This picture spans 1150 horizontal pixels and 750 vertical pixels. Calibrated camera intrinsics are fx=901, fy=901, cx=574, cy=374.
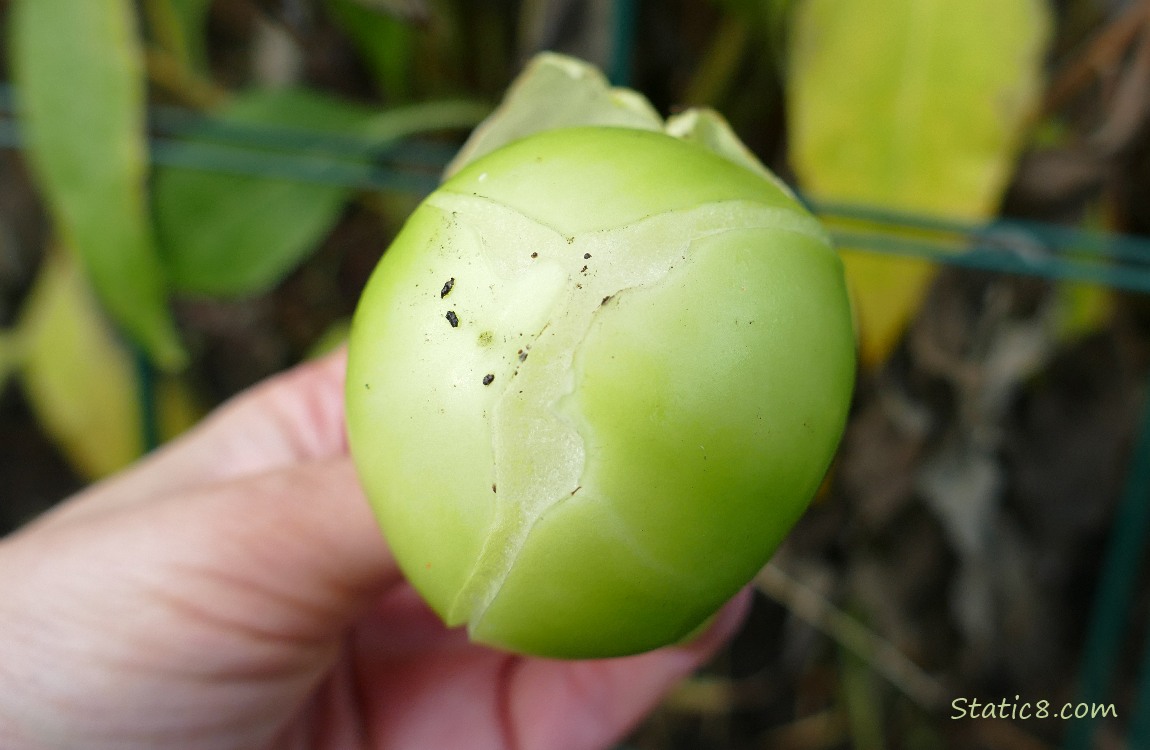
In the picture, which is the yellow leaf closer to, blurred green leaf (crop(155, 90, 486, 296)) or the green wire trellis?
the green wire trellis

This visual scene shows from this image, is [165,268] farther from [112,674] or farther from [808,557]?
[808,557]

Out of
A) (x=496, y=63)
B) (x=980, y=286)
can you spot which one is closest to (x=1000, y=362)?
(x=980, y=286)

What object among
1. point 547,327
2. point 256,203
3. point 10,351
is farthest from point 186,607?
point 10,351

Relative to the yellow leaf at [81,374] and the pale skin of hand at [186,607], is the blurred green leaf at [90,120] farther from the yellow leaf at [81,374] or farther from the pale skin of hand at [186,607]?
the pale skin of hand at [186,607]

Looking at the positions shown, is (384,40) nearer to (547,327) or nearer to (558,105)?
(558,105)

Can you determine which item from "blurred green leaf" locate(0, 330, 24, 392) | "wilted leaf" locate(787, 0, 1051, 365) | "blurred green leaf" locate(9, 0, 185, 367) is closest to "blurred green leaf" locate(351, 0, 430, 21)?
"blurred green leaf" locate(9, 0, 185, 367)

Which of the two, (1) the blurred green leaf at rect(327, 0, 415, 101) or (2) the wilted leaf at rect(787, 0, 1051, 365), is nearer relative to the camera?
(2) the wilted leaf at rect(787, 0, 1051, 365)

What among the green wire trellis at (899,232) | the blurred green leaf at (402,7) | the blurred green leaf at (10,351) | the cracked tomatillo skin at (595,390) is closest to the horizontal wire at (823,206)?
the green wire trellis at (899,232)
